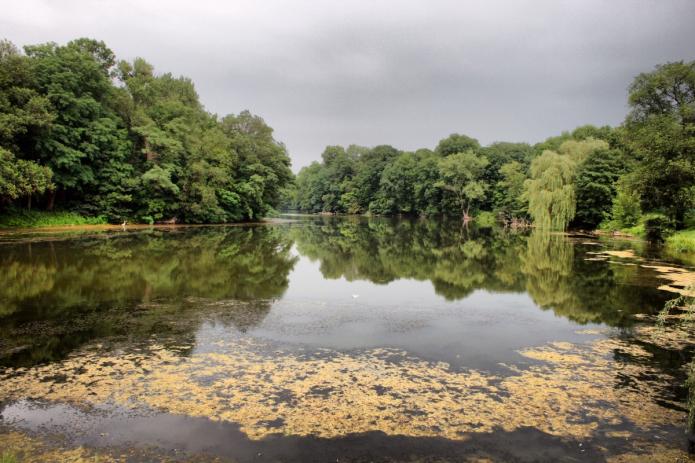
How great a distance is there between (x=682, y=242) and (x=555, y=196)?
58.6 feet

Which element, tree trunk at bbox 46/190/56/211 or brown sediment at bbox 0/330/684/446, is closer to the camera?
brown sediment at bbox 0/330/684/446

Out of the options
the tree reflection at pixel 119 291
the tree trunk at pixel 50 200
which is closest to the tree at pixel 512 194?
the tree reflection at pixel 119 291

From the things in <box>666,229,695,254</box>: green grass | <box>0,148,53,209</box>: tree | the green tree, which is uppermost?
the green tree

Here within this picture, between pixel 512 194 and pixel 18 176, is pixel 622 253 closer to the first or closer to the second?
pixel 18 176

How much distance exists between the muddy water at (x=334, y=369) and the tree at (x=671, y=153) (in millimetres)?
14176

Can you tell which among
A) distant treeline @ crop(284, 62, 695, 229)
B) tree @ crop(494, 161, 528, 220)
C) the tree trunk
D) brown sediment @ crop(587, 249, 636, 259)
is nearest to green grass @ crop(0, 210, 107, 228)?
the tree trunk

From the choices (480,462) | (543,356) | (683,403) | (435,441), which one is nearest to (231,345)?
(435,441)

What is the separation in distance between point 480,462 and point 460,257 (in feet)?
62.7

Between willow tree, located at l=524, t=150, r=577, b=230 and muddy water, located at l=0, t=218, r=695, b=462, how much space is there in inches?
1141

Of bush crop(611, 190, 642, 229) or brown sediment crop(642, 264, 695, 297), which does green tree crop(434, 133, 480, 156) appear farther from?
brown sediment crop(642, 264, 695, 297)

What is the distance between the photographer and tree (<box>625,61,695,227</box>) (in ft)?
87.3

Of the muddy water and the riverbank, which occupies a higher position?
the riverbank

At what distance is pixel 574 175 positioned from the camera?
4512cm

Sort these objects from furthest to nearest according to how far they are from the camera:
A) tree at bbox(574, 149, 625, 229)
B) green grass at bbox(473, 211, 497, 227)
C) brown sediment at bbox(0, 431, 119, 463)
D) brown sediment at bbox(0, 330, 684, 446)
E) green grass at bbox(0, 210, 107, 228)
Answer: green grass at bbox(473, 211, 497, 227) → tree at bbox(574, 149, 625, 229) → green grass at bbox(0, 210, 107, 228) → brown sediment at bbox(0, 330, 684, 446) → brown sediment at bbox(0, 431, 119, 463)
